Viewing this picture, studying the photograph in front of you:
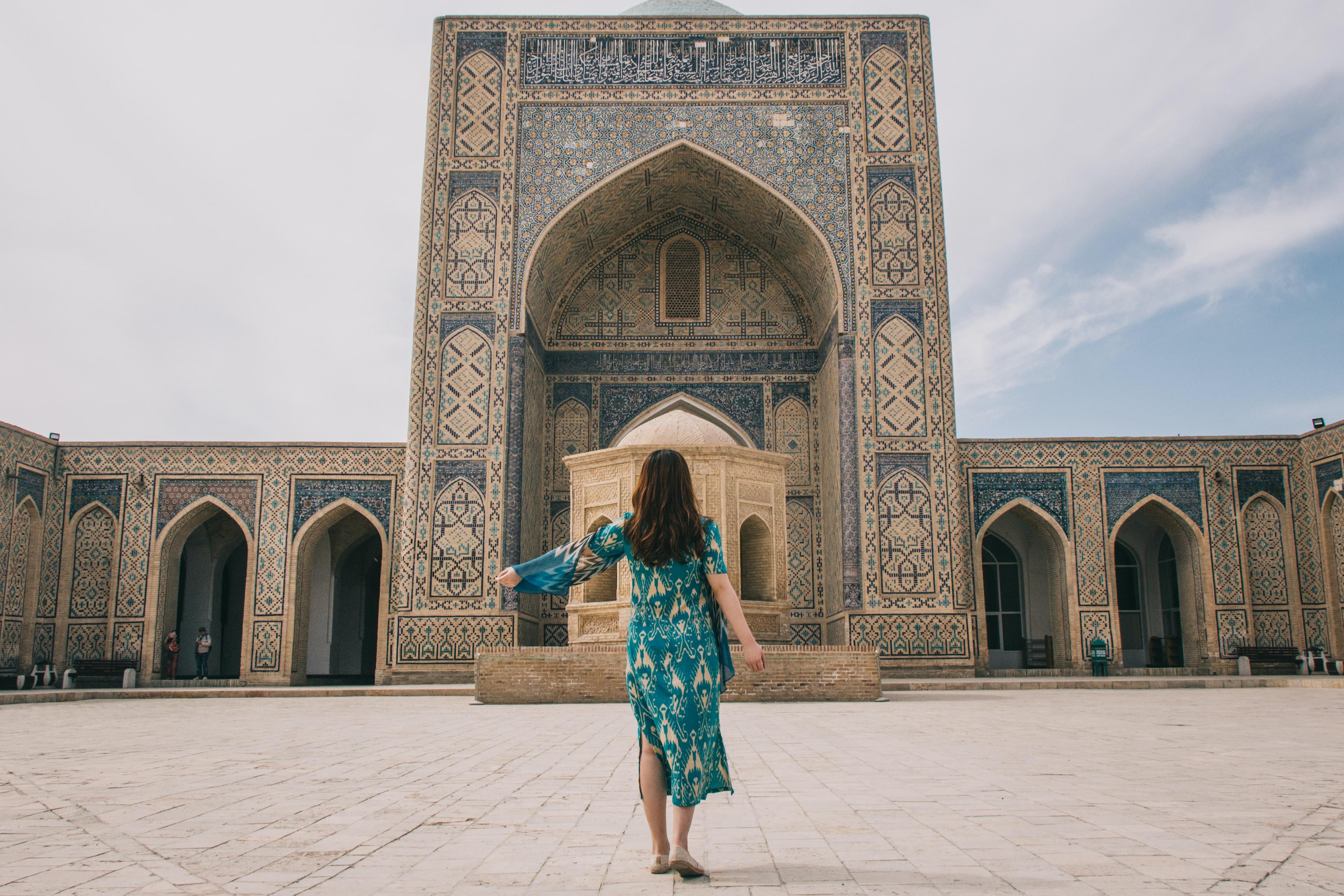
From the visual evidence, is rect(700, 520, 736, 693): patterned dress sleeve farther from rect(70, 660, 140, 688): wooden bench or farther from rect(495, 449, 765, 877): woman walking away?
rect(70, 660, 140, 688): wooden bench

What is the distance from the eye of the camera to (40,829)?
2896mm

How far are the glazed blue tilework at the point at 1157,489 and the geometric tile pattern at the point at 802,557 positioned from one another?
12.9ft

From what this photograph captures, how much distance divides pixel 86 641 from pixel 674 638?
1333cm

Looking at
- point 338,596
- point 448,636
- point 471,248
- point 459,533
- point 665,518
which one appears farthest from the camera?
point 338,596

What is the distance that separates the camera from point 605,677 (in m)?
8.89

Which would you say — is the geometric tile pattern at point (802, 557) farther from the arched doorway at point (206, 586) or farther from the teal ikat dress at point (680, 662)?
the teal ikat dress at point (680, 662)

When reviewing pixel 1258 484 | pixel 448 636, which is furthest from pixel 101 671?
pixel 1258 484

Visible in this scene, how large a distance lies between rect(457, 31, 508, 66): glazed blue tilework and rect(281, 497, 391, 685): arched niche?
20.0 ft

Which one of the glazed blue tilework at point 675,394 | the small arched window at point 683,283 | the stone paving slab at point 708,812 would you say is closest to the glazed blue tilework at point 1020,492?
the glazed blue tilework at point 675,394

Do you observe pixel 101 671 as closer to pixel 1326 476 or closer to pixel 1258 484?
pixel 1258 484

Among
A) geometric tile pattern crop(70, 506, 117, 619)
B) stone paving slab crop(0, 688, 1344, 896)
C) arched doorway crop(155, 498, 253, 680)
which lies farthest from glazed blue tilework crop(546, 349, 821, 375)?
stone paving slab crop(0, 688, 1344, 896)

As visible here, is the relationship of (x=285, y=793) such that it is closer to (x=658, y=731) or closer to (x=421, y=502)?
(x=658, y=731)

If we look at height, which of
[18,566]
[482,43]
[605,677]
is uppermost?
[482,43]

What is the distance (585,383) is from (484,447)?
8.38 ft
